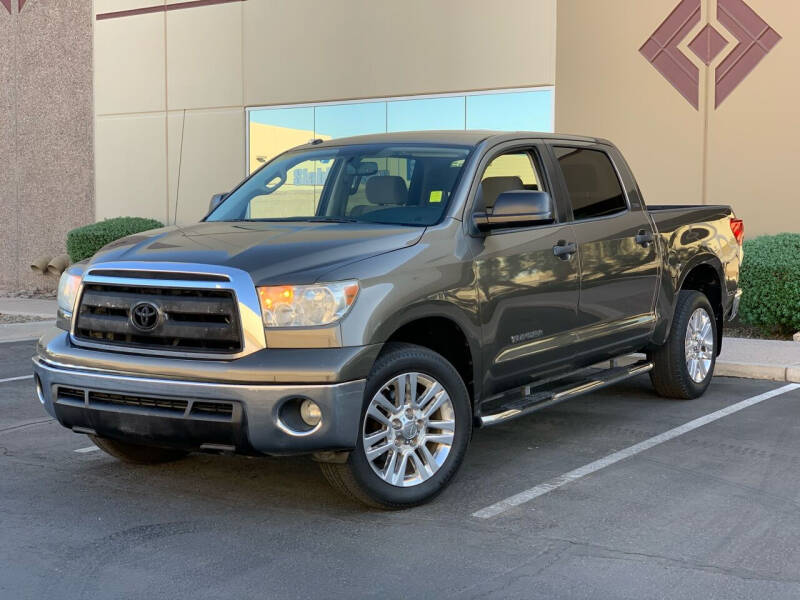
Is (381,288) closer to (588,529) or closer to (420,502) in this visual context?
(420,502)

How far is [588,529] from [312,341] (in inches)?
62.5

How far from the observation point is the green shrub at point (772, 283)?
1165 centimetres

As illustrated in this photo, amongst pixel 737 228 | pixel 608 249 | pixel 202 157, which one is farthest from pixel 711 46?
pixel 202 157

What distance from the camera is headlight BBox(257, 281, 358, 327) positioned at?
4996mm

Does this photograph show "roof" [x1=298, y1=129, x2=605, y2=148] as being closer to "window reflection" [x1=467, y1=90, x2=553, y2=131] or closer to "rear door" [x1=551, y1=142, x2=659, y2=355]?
"rear door" [x1=551, y1=142, x2=659, y2=355]

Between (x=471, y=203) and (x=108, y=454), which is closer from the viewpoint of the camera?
(x=471, y=203)

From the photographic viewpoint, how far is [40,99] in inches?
778

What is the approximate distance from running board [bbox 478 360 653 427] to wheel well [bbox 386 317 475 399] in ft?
0.67

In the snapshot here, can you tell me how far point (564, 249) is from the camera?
6.54m

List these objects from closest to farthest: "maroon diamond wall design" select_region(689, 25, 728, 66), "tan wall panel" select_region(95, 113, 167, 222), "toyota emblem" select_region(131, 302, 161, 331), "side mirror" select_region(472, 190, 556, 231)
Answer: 1. "toyota emblem" select_region(131, 302, 161, 331)
2. "side mirror" select_region(472, 190, 556, 231)
3. "maroon diamond wall design" select_region(689, 25, 728, 66)
4. "tan wall panel" select_region(95, 113, 167, 222)

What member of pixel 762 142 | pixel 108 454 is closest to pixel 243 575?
pixel 108 454

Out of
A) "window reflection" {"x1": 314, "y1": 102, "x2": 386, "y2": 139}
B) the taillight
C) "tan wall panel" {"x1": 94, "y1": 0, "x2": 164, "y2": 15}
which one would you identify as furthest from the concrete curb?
"tan wall panel" {"x1": 94, "y1": 0, "x2": 164, "y2": 15}

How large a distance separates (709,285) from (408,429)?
4249 millimetres

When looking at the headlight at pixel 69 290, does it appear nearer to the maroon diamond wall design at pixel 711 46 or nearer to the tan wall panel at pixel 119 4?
the maroon diamond wall design at pixel 711 46
